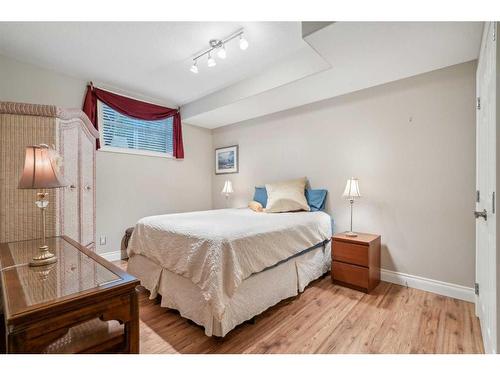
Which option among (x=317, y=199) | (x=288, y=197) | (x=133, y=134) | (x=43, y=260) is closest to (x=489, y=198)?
(x=317, y=199)

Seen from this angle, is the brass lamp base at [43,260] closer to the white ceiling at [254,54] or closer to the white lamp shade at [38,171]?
the white lamp shade at [38,171]

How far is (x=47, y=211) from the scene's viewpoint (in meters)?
1.83

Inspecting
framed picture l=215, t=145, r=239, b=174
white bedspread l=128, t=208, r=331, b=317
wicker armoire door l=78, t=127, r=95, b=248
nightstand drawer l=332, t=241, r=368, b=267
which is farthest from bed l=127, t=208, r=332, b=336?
framed picture l=215, t=145, r=239, b=174

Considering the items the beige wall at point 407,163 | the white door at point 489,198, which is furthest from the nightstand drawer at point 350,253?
the white door at point 489,198

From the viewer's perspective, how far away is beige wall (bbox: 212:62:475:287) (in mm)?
2197

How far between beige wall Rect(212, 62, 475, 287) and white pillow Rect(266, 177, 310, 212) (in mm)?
272

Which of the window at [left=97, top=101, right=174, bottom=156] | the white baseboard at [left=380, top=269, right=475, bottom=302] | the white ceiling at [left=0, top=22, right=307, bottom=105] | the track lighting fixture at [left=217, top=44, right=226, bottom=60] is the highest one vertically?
the white ceiling at [left=0, top=22, right=307, bottom=105]

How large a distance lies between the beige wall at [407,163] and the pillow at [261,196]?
0.56m

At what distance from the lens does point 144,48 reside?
2385 millimetres

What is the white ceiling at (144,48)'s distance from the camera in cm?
209

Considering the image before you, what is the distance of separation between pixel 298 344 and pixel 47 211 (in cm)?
211

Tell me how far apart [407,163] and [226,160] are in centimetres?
282

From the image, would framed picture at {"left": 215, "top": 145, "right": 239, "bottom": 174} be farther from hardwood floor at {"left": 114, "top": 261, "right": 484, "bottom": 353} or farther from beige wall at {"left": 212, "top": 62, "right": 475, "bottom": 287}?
hardwood floor at {"left": 114, "top": 261, "right": 484, "bottom": 353}
